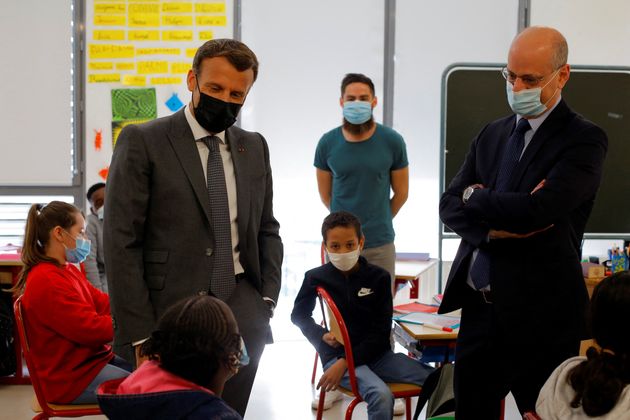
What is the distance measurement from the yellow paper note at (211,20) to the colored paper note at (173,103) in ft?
1.97

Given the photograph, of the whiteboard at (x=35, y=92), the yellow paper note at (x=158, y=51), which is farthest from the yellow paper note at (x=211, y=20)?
the whiteboard at (x=35, y=92)

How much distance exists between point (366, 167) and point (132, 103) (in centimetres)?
243

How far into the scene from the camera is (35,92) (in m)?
5.34

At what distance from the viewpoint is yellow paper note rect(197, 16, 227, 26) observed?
542cm

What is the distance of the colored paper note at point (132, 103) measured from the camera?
17.7 feet

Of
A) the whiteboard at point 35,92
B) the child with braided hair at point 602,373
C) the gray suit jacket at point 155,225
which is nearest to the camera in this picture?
the child with braided hair at point 602,373

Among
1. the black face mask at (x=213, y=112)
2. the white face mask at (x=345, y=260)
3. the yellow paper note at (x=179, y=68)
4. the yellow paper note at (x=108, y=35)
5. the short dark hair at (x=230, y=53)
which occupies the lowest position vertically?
the white face mask at (x=345, y=260)

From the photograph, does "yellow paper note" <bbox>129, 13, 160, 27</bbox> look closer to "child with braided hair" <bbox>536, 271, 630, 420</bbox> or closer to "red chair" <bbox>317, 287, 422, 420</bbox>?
"red chair" <bbox>317, 287, 422, 420</bbox>

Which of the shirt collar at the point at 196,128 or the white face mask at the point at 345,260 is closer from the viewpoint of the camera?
the shirt collar at the point at 196,128

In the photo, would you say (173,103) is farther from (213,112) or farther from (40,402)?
(213,112)

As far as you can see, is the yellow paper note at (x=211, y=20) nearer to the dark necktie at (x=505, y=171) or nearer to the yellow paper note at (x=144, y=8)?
the yellow paper note at (x=144, y=8)

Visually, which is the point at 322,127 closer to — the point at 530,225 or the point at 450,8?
the point at 450,8

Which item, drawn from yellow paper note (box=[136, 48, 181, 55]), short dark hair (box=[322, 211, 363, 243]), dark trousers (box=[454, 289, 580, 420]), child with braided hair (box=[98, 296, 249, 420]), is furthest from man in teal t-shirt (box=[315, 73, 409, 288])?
child with braided hair (box=[98, 296, 249, 420])

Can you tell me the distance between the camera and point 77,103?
5.40 m
